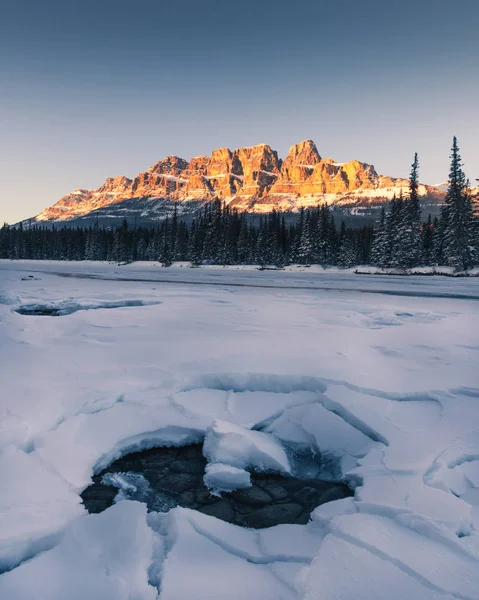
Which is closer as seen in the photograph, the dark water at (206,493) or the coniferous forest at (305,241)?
the dark water at (206,493)

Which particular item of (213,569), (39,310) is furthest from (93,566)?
(39,310)

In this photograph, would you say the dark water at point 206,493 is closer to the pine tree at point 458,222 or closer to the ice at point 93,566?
the ice at point 93,566

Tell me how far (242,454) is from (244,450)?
37mm

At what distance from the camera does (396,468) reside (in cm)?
289

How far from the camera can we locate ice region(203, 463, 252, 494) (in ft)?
10.0

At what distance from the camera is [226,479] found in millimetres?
3092

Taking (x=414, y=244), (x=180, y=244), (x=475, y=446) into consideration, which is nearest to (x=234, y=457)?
(x=475, y=446)

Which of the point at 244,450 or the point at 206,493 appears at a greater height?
the point at 244,450

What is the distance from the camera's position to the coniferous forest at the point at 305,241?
4100 cm

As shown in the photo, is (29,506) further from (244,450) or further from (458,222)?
(458,222)

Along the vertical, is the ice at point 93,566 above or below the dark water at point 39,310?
below

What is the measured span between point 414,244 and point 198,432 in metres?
45.6

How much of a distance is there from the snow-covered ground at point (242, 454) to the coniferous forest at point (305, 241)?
39.1 metres

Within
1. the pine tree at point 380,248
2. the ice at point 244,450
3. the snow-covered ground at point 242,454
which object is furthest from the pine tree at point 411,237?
the ice at point 244,450
